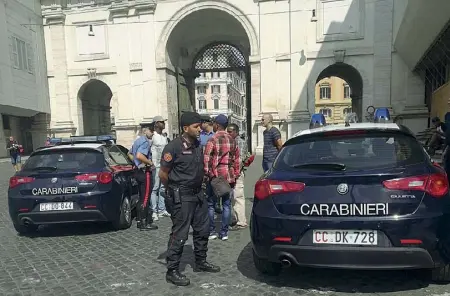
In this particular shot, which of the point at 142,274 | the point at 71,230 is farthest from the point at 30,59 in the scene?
the point at 142,274

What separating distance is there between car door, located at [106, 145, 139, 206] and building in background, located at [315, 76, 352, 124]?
54084 mm

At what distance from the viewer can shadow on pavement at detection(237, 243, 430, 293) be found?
330 centimetres

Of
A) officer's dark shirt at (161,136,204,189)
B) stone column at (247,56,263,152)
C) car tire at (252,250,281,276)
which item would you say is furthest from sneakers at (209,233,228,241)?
stone column at (247,56,263,152)

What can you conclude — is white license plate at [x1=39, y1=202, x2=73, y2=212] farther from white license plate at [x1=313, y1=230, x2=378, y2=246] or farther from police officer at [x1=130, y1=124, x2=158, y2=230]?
white license plate at [x1=313, y1=230, x2=378, y2=246]

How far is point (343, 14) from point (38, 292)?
21.1m

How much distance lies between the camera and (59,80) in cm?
2395

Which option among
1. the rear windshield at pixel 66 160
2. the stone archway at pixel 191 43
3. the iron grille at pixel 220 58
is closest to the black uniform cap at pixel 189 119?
the rear windshield at pixel 66 160

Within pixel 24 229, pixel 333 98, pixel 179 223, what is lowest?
pixel 24 229

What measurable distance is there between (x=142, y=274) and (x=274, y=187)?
1.88 meters

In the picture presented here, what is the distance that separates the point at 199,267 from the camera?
392 centimetres

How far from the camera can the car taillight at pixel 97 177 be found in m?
5.30

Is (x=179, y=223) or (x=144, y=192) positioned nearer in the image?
(x=179, y=223)

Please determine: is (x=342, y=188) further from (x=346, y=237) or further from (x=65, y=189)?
(x=65, y=189)

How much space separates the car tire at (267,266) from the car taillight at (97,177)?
9.41ft
